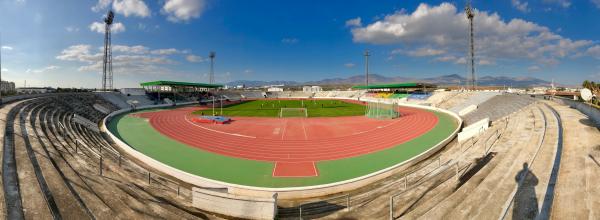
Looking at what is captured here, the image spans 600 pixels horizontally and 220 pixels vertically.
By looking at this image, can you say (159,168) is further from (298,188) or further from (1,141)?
(298,188)

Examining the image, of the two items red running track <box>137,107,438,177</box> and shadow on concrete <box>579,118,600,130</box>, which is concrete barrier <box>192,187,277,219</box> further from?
shadow on concrete <box>579,118,600,130</box>

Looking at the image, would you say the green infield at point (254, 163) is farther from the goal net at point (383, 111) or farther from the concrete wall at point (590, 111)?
the goal net at point (383, 111)

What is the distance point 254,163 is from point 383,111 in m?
26.7

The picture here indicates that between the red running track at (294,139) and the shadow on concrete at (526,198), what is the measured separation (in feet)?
30.8

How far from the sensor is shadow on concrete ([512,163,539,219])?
6.64m

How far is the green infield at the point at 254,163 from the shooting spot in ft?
46.7

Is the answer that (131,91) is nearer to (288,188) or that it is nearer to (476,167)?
(288,188)

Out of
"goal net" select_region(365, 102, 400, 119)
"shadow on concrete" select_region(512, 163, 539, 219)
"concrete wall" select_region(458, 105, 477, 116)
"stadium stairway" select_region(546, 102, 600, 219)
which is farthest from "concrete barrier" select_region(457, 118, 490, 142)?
"concrete wall" select_region(458, 105, 477, 116)

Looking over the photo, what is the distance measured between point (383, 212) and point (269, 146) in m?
14.0

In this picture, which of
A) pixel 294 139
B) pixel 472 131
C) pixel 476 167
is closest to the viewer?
pixel 476 167

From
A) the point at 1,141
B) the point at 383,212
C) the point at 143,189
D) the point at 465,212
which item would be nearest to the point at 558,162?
the point at 465,212

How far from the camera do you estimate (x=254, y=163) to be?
671 inches

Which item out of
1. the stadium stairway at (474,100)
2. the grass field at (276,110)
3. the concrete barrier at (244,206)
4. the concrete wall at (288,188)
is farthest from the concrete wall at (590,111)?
the grass field at (276,110)

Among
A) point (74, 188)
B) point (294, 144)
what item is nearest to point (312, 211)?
point (74, 188)
